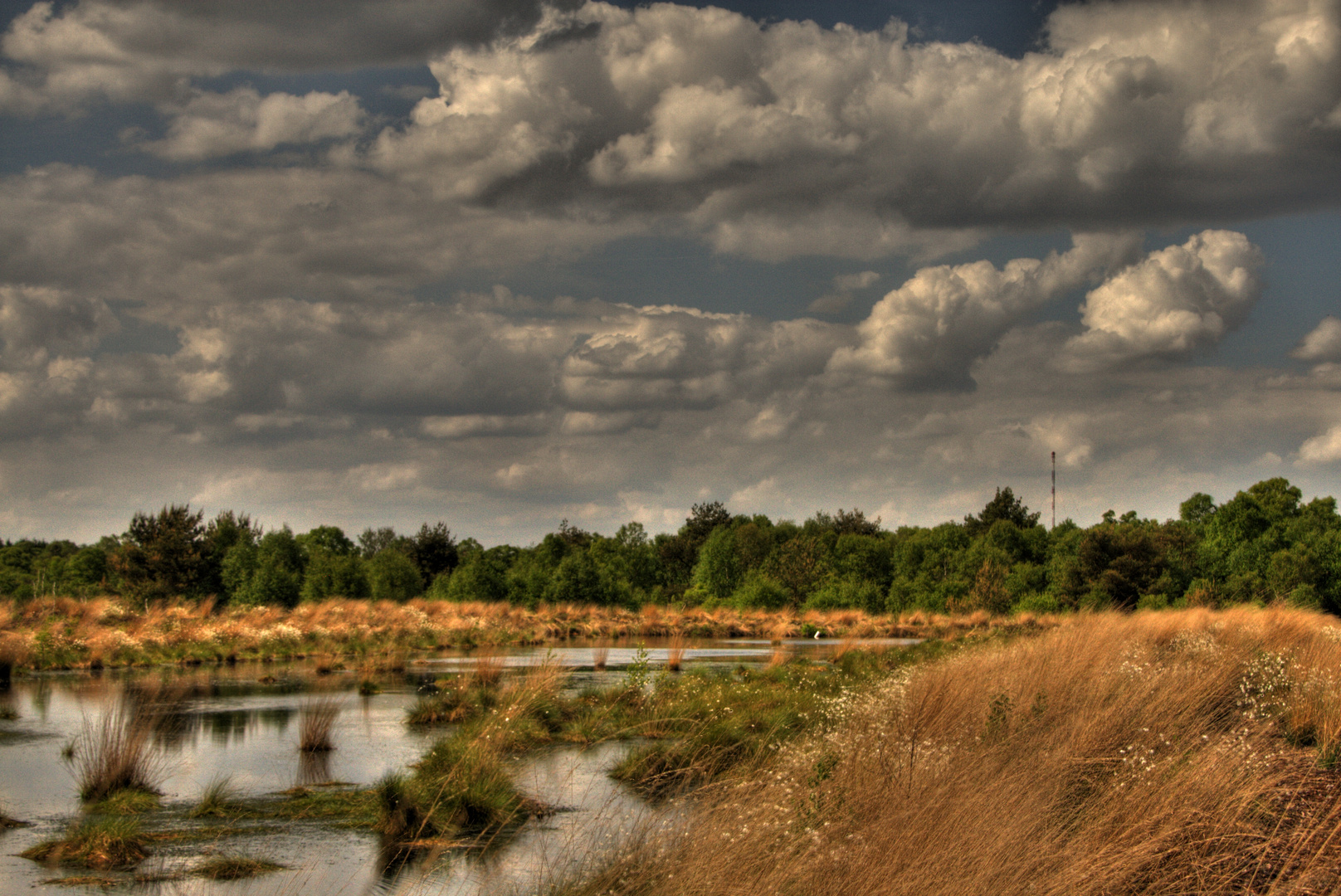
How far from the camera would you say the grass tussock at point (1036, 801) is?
6.07m

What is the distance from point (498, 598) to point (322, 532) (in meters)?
57.0

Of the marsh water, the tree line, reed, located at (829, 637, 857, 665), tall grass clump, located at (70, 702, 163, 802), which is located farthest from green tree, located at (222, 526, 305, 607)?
tall grass clump, located at (70, 702, 163, 802)

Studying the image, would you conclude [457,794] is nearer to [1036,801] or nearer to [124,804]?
[124,804]

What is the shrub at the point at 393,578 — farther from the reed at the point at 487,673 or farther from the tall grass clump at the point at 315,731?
the tall grass clump at the point at 315,731

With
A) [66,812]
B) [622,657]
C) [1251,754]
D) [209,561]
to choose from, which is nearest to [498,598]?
[209,561]

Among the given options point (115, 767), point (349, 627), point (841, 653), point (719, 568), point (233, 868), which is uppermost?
point (719, 568)

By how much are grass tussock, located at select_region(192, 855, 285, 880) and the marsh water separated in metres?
0.15

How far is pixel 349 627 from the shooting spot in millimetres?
40250

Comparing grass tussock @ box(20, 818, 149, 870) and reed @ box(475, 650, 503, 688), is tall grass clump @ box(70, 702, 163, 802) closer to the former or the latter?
grass tussock @ box(20, 818, 149, 870)

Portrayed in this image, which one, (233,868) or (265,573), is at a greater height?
→ (265,573)

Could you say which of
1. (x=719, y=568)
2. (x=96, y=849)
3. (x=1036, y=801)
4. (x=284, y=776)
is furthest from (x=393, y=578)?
(x=1036, y=801)

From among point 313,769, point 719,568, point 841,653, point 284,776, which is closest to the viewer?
point 284,776

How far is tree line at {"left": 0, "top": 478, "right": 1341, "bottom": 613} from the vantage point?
173ft

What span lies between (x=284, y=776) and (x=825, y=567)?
2654 inches
